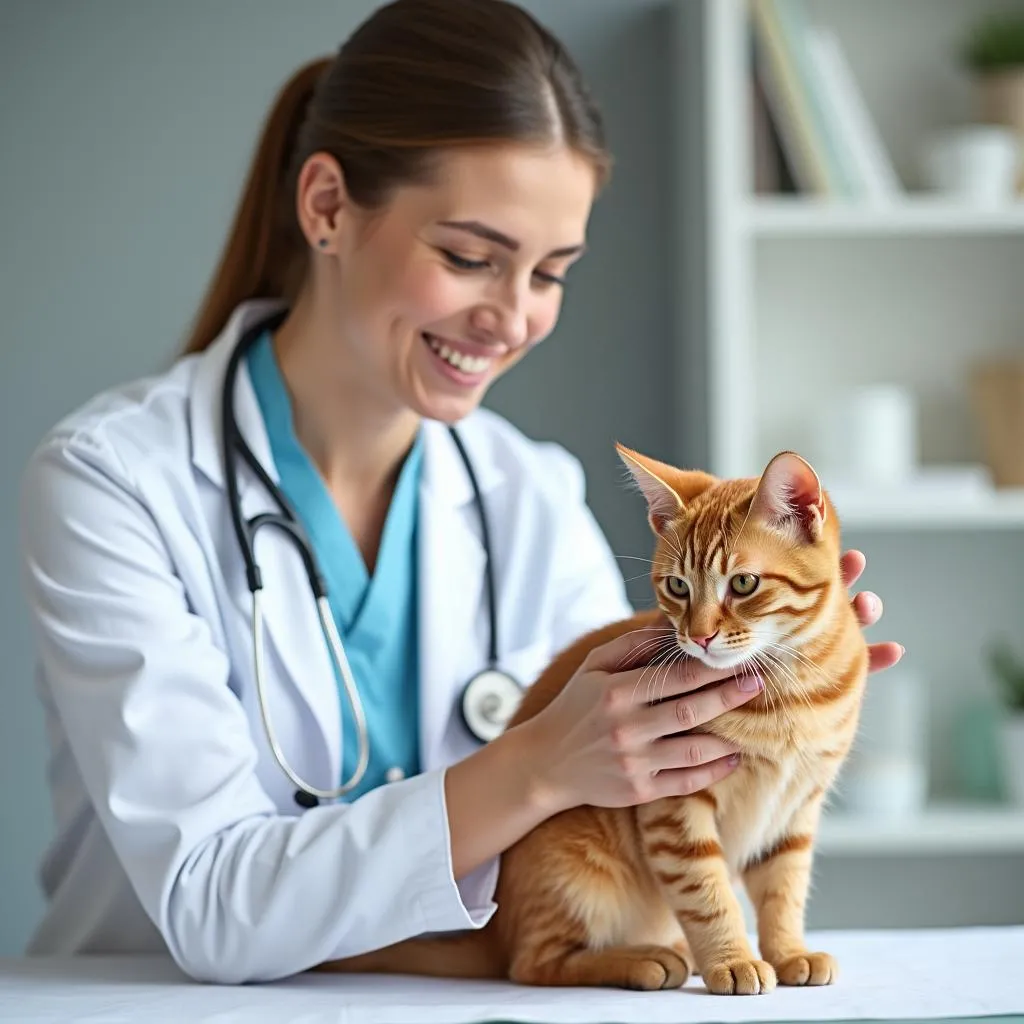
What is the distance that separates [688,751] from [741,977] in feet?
0.59

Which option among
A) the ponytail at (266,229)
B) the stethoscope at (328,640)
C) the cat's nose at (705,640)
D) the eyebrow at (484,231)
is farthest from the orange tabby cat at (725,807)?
the ponytail at (266,229)

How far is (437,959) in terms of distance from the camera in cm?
122

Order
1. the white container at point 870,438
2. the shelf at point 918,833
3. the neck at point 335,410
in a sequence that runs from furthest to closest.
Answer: the white container at point 870,438 < the shelf at point 918,833 < the neck at point 335,410

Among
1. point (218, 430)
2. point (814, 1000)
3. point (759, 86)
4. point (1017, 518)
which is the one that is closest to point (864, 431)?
point (1017, 518)

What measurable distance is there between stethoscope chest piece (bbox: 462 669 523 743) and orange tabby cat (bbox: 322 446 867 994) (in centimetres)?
26

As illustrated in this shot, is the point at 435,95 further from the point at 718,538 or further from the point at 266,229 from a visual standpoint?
the point at 718,538

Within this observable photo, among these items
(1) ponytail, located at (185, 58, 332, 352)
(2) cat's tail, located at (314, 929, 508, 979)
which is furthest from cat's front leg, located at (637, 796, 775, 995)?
(1) ponytail, located at (185, 58, 332, 352)

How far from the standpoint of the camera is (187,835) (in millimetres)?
1146

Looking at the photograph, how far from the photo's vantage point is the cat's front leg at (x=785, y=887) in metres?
1.11

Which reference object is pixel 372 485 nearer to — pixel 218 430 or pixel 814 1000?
pixel 218 430

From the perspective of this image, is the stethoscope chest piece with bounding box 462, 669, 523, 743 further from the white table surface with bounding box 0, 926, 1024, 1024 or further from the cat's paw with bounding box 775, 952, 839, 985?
the cat's paw with bounding box 775, 952, 839, 985

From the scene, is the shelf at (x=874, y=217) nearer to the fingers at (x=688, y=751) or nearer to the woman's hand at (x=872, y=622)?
the woman's hand at (x=872, y=622)

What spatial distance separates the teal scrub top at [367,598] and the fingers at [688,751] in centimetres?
43

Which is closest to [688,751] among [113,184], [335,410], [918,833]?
[335,410]
